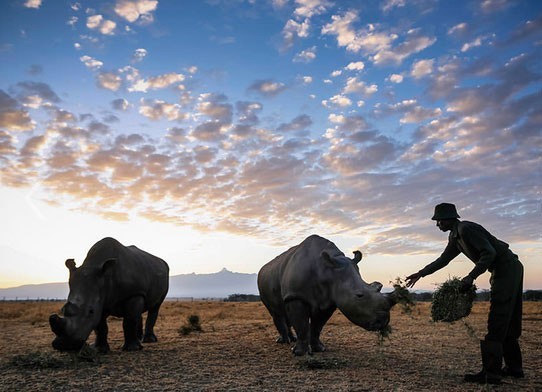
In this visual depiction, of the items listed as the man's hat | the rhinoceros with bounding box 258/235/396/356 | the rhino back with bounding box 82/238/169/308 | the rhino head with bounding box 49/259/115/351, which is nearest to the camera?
the man's hat

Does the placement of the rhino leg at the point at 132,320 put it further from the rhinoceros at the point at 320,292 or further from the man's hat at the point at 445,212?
the man's hat at the point at 445,212

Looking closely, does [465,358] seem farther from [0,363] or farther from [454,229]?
[0,363]

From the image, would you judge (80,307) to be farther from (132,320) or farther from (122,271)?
(132,320)

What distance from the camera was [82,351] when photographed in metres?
8.36

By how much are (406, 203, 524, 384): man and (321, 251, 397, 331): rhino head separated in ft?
4.61

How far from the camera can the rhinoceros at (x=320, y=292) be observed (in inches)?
303

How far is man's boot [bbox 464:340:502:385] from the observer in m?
6.25

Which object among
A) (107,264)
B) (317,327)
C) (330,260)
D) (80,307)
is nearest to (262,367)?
(317,327)

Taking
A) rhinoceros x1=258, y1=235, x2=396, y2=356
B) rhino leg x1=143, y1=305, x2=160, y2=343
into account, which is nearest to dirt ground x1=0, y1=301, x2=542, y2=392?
rhinoceros x1=258, y1=235, x2=396, y2=356

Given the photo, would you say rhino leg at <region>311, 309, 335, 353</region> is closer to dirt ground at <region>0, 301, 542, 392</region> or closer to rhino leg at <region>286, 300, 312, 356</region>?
dirt ground at <region>0, 301, 542, 392</region>

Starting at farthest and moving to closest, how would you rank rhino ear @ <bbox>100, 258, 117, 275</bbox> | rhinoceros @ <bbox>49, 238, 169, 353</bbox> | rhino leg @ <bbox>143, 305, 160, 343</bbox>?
rhino leg @ <bbox>143, 305, 160, 343</bbox>, rhino ear @ <bbox>100, 258, 117, 275</bbox>, rhinoceros @ <bbox>49, 238, 169, 353</bbox>

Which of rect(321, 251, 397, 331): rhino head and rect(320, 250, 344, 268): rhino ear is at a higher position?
rect(320, 250, 344, 268): rhino ear

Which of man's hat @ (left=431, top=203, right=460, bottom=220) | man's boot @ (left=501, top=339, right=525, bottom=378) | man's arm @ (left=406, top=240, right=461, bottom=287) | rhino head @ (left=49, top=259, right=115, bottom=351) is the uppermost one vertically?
man's hat @ (left=431, top=203, right=460, bottom=220)

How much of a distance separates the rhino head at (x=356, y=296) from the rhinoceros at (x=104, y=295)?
167 inches
